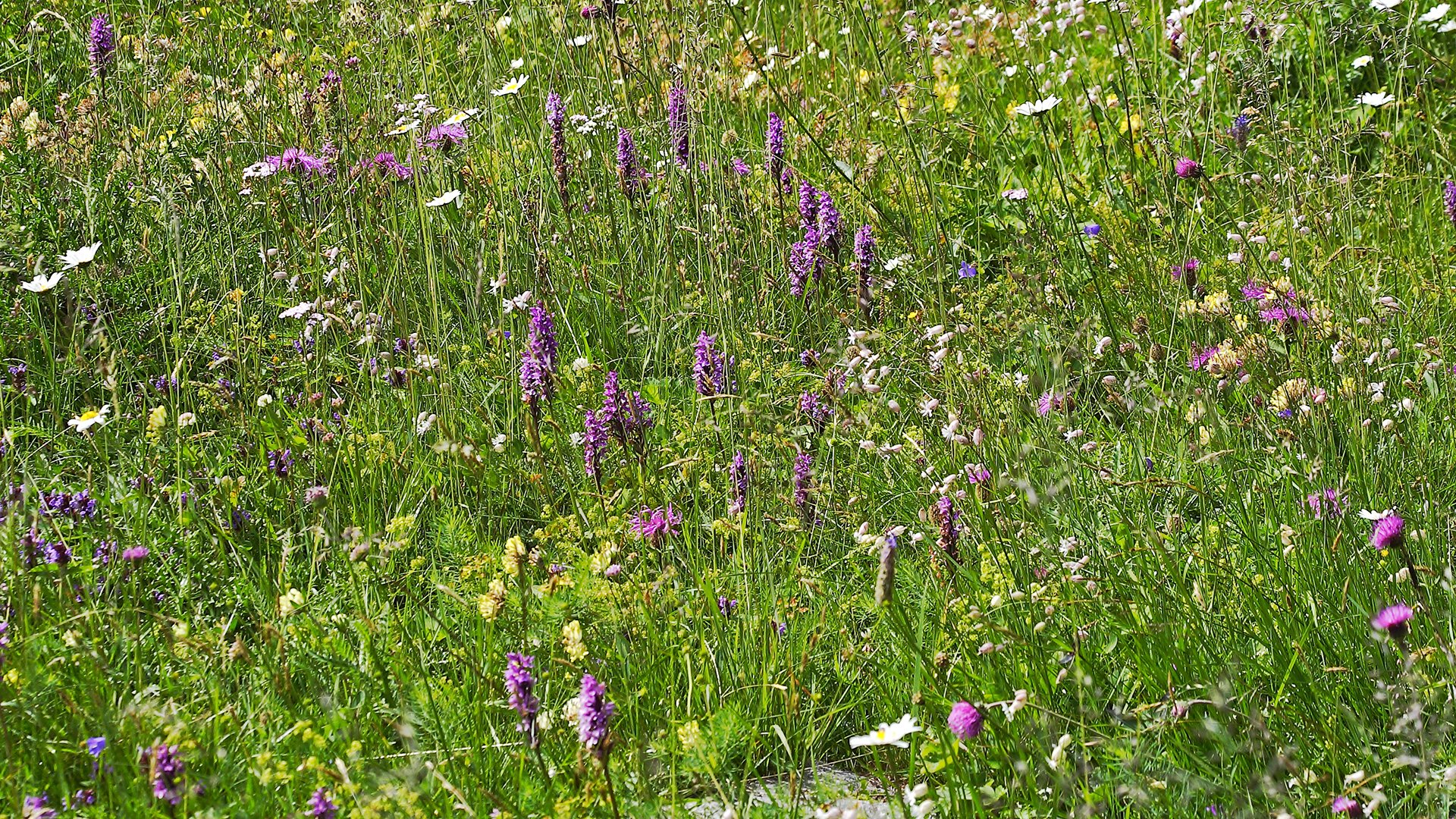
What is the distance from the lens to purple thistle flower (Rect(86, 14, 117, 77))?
3.14m

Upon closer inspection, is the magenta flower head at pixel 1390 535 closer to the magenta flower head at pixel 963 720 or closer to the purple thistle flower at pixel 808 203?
the magenta flower head at pixel 963 720

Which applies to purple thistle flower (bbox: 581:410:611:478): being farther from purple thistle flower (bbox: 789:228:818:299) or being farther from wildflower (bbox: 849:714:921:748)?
wildflower (bbox: 849:714:921:748)

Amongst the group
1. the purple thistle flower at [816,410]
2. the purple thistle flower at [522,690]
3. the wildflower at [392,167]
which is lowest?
the purple thistle flower at [816,410]

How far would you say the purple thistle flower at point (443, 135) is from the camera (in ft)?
9.87

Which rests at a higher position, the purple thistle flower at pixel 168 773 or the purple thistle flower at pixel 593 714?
the purple thistle flower at pixel 593 714

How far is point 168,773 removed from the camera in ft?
4.11

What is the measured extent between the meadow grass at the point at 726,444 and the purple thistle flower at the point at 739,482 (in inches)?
0.5

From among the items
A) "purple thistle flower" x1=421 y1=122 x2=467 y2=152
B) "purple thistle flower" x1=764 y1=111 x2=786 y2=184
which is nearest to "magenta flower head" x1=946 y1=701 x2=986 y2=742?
"purple thistle flower" x1=764 y1=111 x2=786 y2=184

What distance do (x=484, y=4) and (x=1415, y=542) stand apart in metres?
1.95

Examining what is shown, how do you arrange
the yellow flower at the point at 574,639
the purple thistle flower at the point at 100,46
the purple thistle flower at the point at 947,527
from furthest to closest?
the purple thistle flower at the point at 100,46 → the purple thistle flower at the point at 947,527 → the yellow flower at the point at 574,639

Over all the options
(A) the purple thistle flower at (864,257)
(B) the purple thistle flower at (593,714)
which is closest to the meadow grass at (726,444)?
(B) the purple thistle flower at (593,714)

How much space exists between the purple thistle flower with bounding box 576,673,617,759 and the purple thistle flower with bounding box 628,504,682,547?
0.74 metres

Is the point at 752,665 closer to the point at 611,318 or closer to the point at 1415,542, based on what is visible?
the point at 1415,542

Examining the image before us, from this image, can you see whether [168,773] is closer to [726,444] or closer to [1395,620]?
[726,444]
